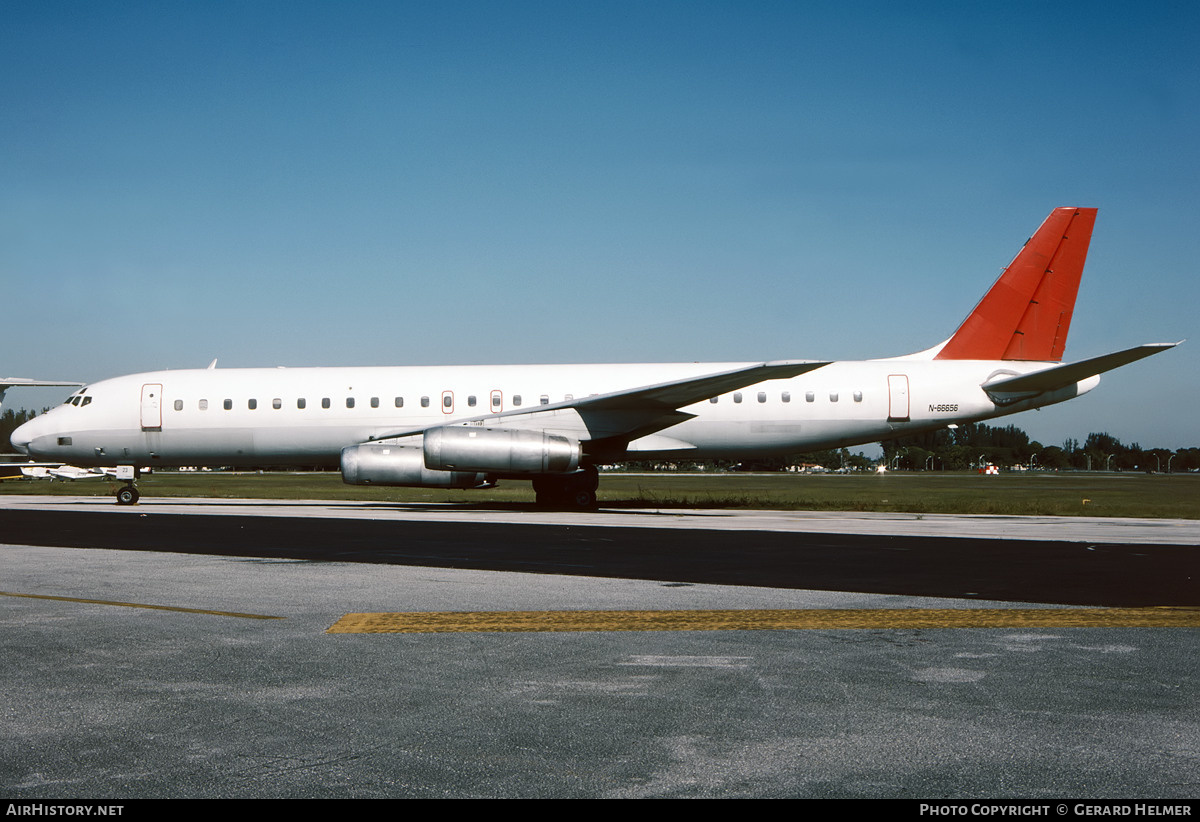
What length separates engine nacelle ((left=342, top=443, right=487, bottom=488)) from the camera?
2309cm

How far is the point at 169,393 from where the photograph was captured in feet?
86.0

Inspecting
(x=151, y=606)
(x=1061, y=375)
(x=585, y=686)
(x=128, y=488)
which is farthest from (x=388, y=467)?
(x=585, y=686)

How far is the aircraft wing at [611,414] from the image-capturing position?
23.2m

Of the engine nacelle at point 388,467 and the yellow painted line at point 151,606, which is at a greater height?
the engine nacelle at point 388,467

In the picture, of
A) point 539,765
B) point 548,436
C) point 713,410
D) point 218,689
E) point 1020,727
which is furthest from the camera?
point 713,410

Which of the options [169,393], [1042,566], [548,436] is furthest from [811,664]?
[169,393]

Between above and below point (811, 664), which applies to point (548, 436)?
above

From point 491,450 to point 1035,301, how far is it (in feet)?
47.4

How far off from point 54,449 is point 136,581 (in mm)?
19288

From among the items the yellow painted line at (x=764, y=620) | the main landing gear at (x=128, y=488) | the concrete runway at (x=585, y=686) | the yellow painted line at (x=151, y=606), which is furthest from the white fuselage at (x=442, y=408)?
the yellow painted line at (x=764, y=620)

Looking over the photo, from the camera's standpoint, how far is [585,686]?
5.32 m

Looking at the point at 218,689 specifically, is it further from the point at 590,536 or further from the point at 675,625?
the point at 590,536

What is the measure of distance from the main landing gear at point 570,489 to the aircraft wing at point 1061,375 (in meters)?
10.2

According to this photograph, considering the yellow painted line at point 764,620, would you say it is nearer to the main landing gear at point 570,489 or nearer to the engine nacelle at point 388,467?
the engine nacelle at point 388,467
